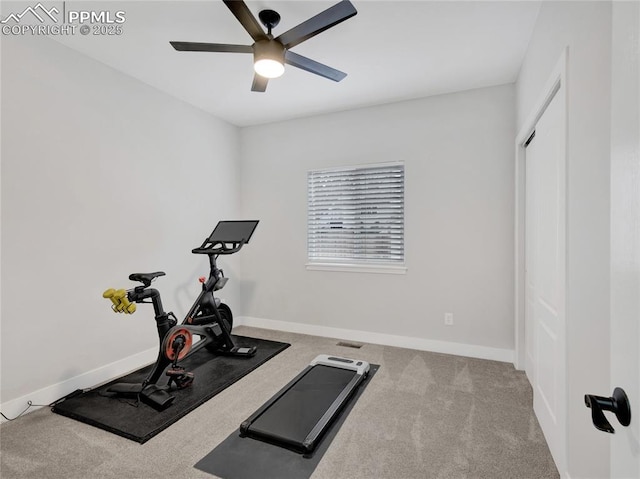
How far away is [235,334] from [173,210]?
5.62 ft

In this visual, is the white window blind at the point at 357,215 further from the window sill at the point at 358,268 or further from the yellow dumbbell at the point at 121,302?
the yellow dumbbell at the point at 121,302

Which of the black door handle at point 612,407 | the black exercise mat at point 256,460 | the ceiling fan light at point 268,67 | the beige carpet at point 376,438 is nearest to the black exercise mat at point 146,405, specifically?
the beige carpet at point 376,438

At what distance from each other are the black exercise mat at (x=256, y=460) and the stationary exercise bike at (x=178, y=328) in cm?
72

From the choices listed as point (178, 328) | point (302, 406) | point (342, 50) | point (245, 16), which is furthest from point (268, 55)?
point (302, 406)

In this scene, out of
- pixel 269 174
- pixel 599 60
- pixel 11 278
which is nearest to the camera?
pixel 599 60

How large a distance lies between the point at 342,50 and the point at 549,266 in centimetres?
219

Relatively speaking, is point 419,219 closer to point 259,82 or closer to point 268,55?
point 259,82

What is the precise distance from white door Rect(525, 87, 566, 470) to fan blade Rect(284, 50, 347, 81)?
4.70 feet

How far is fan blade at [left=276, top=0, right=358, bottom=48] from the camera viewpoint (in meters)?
1.69

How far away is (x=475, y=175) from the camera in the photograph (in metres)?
3.27

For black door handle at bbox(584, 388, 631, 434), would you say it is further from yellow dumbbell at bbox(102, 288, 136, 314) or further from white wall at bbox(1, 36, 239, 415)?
white wall at bbox(1, 36, 239, 415)

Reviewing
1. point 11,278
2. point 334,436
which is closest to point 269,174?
point 11,278

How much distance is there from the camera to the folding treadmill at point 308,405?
1948mm

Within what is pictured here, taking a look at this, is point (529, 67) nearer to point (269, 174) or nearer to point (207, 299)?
point (269, 174)
